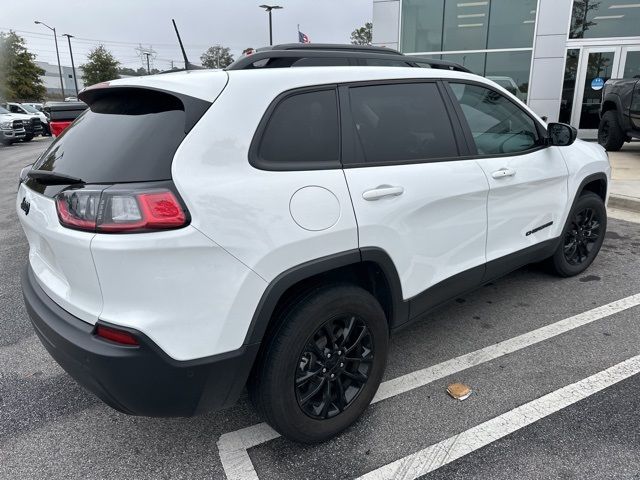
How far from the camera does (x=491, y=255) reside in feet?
10.2

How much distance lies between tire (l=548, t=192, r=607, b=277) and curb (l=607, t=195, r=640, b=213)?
283 centimetres

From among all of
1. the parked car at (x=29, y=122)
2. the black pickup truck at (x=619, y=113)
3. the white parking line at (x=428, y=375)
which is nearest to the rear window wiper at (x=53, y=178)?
the white parking line at (x=428, y=375)

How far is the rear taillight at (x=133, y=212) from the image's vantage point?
1716 millimetres

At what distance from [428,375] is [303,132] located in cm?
165

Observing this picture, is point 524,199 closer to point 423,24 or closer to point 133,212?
point 133,212

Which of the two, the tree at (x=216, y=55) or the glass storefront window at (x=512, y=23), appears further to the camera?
the tree at (x=216, y=55)

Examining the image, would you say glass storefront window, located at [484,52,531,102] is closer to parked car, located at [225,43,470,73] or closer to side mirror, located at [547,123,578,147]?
side mirror, located at [547,123,578,147]

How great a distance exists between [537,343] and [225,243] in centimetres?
239

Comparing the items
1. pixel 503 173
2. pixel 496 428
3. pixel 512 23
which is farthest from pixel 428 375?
pixel 512 23

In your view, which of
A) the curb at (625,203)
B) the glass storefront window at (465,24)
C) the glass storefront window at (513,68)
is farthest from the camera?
the glass storefront window at (465,24)

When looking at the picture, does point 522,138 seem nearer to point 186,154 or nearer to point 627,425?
point 627,425

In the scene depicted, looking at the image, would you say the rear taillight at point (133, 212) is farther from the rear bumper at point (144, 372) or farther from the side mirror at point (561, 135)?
the side mirror at point (561, 135)

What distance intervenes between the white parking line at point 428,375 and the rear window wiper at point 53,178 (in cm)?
140

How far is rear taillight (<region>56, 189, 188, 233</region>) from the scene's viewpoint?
1.72 metres
